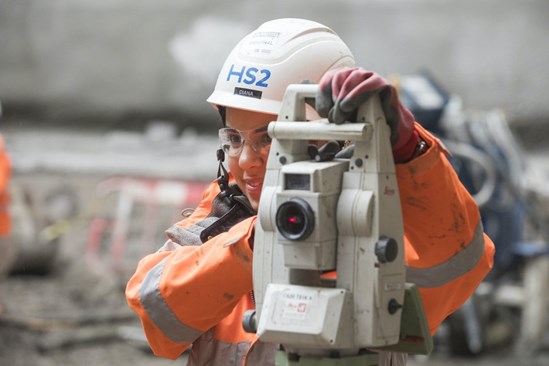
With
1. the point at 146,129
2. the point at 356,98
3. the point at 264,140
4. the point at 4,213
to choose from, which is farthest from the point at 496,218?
the point at 356,98

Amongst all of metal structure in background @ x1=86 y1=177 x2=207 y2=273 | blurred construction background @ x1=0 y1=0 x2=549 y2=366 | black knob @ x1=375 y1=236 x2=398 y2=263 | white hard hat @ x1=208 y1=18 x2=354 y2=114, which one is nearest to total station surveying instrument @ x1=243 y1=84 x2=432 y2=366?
black knob @ x1=375 y1=236 x2=398 y2=263

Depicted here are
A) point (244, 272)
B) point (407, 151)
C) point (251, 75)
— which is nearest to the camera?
point (407, 151)

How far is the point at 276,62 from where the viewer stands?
99.0 inches

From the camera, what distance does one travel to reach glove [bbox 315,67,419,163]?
1.87 metres

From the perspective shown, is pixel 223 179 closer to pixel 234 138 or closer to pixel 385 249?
pixel 234 138

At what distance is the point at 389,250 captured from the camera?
189 cm

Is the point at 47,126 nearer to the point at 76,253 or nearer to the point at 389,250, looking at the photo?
the point at 76,253

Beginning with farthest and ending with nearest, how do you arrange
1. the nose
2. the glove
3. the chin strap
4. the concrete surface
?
the concrete surface
the chin strap
the nose
the glove

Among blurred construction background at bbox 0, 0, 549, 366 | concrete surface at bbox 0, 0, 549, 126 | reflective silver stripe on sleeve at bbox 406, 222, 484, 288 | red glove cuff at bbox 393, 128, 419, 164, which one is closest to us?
red glove cuff at bbox 393, 128, 419, 164

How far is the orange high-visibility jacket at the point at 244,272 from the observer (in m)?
2.08

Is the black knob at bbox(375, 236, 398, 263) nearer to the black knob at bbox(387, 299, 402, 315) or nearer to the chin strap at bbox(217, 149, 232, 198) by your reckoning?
the black knob at bbox(387, 299, 402, 315)

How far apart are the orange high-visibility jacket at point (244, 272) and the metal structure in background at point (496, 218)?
4.32 meters

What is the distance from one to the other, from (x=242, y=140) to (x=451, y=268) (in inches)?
22.7

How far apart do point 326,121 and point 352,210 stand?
0.55ft
